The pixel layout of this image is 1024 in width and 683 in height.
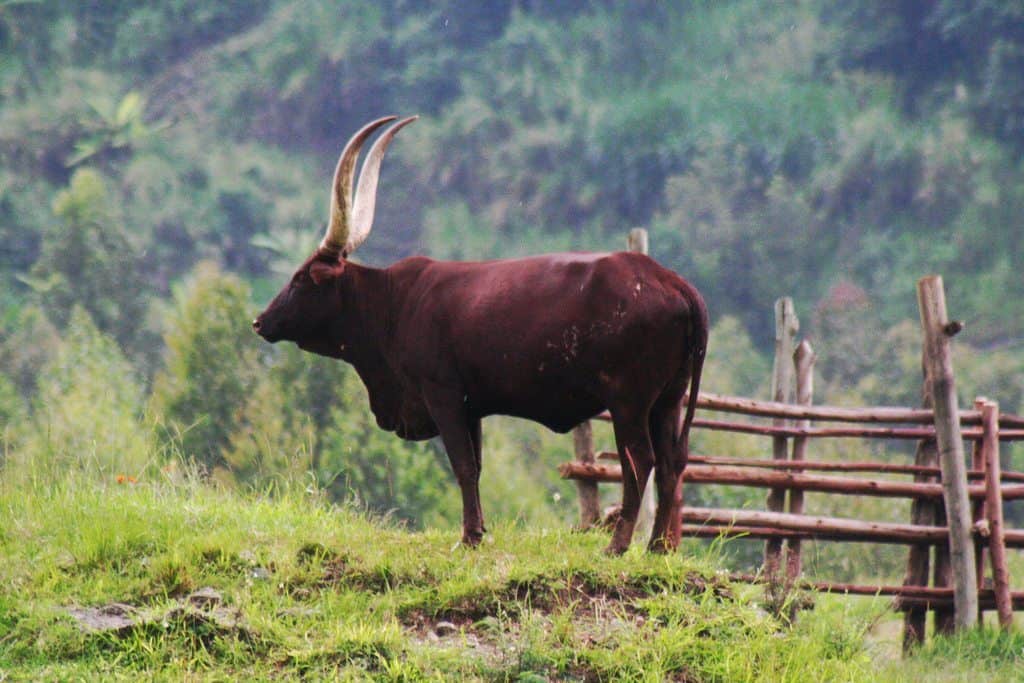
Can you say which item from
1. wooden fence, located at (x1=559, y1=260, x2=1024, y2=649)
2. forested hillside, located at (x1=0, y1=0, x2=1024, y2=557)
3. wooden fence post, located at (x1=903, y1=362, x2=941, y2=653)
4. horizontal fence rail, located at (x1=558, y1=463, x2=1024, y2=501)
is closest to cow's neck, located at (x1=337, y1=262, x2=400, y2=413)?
wooden fence, located at (x1=559, y1=260, x2=1024, y2=649)

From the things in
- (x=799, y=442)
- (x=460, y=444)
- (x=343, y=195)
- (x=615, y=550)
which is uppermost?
(x=343, y=195)

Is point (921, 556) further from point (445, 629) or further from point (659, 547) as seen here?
point (445, 629)

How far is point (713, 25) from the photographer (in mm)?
64562

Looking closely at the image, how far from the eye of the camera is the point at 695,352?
6.79m

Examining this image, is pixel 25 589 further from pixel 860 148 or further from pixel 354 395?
pixel 860 148

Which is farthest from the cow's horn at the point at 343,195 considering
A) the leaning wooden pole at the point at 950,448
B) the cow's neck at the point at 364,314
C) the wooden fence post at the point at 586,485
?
the leaning wooden pole at the point at 950,448

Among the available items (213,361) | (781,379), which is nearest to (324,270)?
(781,379)

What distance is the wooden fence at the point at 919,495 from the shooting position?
8.79 metres

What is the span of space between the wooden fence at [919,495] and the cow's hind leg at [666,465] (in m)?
1.36

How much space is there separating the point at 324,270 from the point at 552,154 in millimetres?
54772

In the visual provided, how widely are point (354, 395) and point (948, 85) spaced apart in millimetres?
33949

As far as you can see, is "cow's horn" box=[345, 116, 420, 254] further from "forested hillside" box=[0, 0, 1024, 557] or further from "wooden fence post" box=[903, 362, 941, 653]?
"forested hillside" box=[0, 0, 1024, 557]

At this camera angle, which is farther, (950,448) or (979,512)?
(979,512)

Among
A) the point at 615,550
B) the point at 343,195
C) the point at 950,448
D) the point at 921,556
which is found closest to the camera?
the point at 615,550
